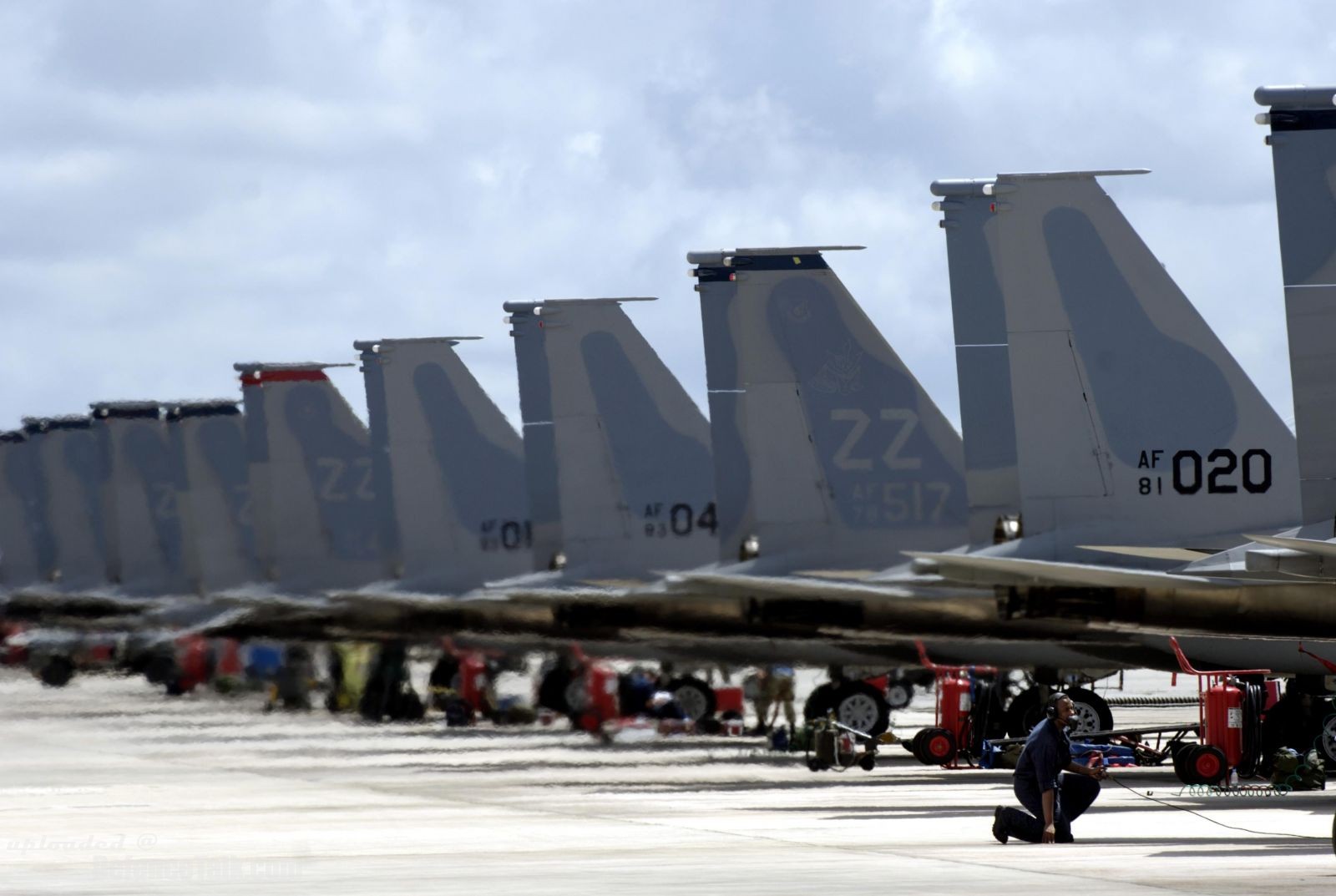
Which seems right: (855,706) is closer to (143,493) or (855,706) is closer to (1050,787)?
(1050,787)

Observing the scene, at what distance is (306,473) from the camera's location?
191ft

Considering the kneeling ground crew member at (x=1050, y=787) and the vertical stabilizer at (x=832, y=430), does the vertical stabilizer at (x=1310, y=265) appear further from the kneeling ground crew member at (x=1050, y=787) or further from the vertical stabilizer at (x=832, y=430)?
the vertical stabilizer at (x=832, y=430)

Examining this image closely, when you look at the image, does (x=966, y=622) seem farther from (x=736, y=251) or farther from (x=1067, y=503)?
(x=736, y=251)

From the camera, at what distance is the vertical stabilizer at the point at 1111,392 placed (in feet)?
98.9

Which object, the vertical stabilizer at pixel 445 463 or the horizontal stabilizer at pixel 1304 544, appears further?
the vertical stabilizer at pixel 445 463

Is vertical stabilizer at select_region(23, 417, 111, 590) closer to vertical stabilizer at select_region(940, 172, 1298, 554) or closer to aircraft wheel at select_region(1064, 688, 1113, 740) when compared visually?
aircraft wheel at select_region(1064, 688, 1113, 740)

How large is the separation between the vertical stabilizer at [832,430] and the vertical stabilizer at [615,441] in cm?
683

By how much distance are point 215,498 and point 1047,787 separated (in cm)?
4885

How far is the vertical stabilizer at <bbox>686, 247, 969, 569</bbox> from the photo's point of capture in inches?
1433

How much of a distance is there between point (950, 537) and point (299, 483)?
26078 mm

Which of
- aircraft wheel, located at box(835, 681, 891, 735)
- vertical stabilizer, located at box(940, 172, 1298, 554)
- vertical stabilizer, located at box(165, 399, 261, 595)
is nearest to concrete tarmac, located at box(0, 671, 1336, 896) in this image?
aircraft wheel, located at box(835, 681, 891, 735)

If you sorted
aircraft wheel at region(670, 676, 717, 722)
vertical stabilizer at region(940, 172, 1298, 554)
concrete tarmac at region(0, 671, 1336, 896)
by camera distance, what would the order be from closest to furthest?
concrete tarmac at region(0, 671, 1336, 896), vertical stabilizer at region(940, 172, 1298, 554), aircraft wheel at region(670, 676, 717, 722)

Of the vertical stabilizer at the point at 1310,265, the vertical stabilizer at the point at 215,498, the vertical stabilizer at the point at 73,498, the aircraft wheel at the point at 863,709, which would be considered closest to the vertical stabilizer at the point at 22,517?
the vertical stabilizer at the point at 73,498

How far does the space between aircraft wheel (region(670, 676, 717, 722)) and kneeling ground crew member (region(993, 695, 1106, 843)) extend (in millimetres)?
24163
